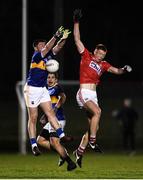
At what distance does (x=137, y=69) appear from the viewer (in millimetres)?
62594

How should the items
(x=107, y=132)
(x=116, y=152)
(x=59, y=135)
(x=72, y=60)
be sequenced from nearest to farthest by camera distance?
1. (x=59, y=135)
2. (x=116, y=152)
3. (x=107, y=132)
4. (x=72, y=60)

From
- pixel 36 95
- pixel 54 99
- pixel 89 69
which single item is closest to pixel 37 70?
pixel 36 95

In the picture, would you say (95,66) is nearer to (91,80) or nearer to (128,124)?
(91,80)

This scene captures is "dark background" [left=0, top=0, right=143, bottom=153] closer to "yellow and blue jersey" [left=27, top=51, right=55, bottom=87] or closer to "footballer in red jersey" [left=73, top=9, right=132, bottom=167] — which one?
"footballer in red jersey" [left=73, top=9, right=132, bottom=167]

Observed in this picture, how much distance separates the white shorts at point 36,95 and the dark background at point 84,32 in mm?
40631

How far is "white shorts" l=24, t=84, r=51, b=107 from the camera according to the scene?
19719 mm

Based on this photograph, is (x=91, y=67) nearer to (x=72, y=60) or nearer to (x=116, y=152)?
(x=116, y=152)

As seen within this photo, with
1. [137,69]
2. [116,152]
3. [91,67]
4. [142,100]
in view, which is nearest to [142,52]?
[137,69]

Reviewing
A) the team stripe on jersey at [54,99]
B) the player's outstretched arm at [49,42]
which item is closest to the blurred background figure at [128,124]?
the team stripe on jersey at [54,99]

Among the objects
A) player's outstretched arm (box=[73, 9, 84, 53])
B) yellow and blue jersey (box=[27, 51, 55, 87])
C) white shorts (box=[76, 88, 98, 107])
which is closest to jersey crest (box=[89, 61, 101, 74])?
player's outstretched arm (box=[73, 9, 84, 53])

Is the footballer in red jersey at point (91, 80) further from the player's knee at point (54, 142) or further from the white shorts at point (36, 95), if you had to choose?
the white shorts at point (36, 95)

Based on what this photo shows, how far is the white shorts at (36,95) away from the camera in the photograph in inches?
776

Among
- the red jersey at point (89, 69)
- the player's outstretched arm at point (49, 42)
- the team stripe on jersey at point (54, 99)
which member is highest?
the player's outstretched arm at point (49, 42)

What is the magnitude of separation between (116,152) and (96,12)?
97.9 feet
